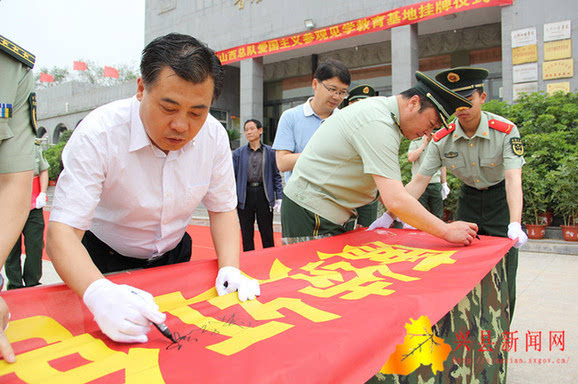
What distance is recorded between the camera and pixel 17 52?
0.96 meters

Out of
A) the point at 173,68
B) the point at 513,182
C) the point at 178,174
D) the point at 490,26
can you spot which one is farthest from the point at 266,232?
the point at 490,26

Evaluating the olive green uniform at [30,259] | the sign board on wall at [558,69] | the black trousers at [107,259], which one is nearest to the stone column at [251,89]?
the sign board on wall at [558,69]

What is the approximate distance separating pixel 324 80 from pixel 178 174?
1.53 meters

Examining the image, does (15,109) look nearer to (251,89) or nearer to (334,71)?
(334,71)

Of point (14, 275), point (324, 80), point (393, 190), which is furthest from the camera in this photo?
point (14, 275)

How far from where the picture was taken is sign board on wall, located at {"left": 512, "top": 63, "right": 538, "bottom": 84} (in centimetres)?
736

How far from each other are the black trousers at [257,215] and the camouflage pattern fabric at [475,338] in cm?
254

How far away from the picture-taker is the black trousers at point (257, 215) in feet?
13.4

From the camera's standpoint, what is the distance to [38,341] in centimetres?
90

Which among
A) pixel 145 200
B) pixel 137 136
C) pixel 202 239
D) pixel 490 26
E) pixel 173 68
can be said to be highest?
pixel 490 26

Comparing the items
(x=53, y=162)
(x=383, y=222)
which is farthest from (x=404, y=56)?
(x=53, y=162)

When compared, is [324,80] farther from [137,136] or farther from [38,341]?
[38,341]

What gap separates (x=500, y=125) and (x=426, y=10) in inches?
275

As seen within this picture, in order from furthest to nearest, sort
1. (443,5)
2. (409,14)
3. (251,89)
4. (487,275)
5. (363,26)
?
1. (251,89)
2. (363,26)
3. (409,14)
4. (443,5)
5. (487,275)
